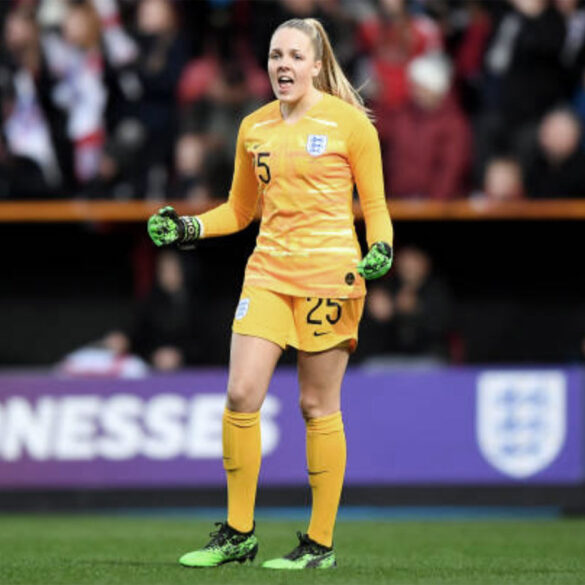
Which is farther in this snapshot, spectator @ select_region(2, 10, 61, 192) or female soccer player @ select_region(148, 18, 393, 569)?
spectator @ select_region(2, 10, 61, 192)

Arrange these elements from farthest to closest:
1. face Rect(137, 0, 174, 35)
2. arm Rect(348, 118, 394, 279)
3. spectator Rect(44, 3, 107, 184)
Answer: face Rect(137, 0, 174, 35), spectator Rect(44, 3, 107, 184), arm Rect(348, 118, 394, 279)

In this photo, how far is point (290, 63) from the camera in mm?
6180

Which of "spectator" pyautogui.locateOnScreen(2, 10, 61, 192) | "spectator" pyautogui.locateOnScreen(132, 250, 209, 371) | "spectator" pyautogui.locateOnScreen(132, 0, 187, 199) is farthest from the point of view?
"spectator" pyautogui.locateOnScreen(2, 10, 61, 192)

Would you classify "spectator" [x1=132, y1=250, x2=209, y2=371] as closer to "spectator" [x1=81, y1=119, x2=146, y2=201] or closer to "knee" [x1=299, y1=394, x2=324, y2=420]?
"spectator" [x1=81, y1=119, x2=146, y2=201]

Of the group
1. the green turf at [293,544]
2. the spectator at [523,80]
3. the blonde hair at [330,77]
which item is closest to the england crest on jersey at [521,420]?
the green turf at [293,544]

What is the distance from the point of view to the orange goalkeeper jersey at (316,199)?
621 centimetres

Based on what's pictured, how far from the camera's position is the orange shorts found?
617 cm

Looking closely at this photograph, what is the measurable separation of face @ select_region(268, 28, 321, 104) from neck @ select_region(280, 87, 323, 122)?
0.05 m

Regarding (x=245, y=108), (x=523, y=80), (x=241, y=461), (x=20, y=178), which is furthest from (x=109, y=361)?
(x=241, y=461)

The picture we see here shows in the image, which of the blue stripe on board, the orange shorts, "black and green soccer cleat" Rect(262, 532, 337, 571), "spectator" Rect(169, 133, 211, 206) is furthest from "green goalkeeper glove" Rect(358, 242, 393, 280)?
"spectator" Rect(169, 133, 211, 206)

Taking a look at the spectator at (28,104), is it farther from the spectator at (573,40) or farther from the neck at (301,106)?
the neck at (301,106)

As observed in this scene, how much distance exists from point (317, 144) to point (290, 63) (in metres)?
0.34

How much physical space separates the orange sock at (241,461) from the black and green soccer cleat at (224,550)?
0.12ft

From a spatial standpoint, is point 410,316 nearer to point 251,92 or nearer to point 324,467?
point 251,92
